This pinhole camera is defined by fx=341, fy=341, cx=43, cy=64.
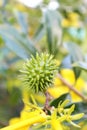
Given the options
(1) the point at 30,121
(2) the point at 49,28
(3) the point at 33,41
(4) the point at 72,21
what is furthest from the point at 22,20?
(1) the point at 30,121

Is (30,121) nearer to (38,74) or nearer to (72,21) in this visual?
(38,74)

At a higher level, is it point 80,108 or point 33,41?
point 33,41

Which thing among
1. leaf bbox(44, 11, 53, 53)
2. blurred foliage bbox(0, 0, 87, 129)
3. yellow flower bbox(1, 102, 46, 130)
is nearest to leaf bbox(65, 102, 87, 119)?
blurred foliage bbox(0, 0, 87, 129)

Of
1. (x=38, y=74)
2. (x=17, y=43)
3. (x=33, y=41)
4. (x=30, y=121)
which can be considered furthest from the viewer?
(x=33, y=41)

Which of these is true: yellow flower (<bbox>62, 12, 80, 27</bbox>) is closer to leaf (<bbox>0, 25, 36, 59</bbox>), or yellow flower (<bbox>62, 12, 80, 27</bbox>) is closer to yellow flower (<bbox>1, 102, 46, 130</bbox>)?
leaf (<bbox>0, 25, 36, 59</bbox>)

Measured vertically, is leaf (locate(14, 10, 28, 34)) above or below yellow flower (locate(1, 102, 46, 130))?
above

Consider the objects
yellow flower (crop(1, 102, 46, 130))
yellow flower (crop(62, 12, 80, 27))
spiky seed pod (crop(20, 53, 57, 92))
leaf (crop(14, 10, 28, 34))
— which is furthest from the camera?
yellow flower (crop(62, 12, 80, 27))

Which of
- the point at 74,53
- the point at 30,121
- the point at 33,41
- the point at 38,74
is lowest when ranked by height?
the point at 30,121
